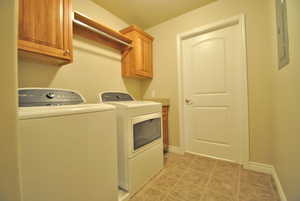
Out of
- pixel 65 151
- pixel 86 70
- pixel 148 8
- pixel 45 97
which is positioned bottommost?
pixel 65 151

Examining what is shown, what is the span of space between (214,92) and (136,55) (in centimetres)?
143

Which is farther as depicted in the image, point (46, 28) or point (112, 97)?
point (112, 97)

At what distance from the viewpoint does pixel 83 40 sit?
175 cm

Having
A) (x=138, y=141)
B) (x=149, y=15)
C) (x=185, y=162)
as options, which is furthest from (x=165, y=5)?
(x=185, y=162)

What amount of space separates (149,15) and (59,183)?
2574 millimetres

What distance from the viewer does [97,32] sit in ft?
5.47

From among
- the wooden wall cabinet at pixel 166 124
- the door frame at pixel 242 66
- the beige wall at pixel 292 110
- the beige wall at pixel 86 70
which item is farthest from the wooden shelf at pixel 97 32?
the beige wall at pixel 292 110

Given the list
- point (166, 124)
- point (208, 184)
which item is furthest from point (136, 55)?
point (208, 184)

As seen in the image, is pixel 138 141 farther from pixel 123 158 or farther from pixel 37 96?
pixel 37 96

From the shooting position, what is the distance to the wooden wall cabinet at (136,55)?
2.16 metres

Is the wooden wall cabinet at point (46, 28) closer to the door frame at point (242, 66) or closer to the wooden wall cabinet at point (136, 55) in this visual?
the wooden wall cabinet at point (136, 55)

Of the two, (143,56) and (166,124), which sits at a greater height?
(143,56)

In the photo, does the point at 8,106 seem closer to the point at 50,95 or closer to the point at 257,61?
the point at 50,95

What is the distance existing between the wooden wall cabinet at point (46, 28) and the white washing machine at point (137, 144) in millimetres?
711
